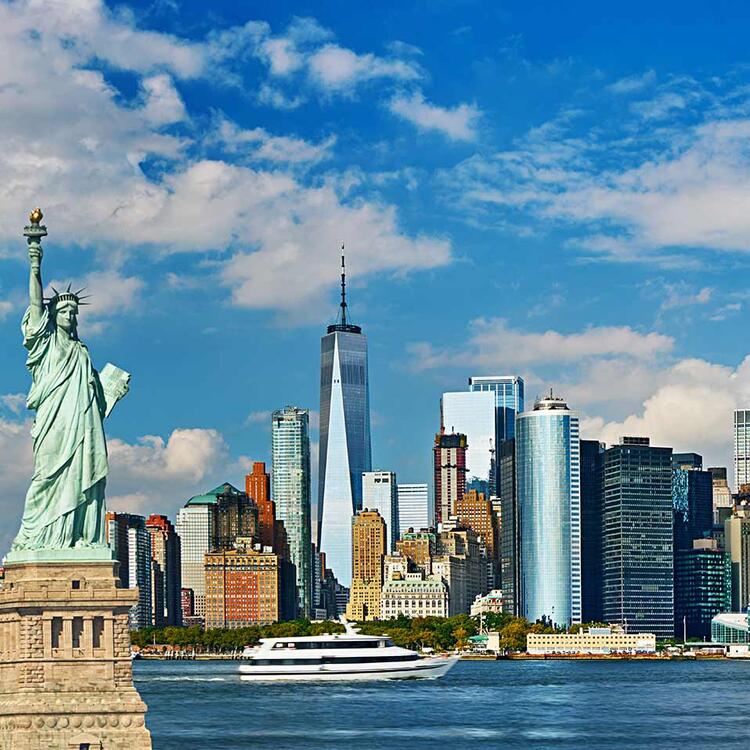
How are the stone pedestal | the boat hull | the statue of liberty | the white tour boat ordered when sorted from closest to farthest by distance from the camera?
the stone pedestal
the statue of liberty
the boat hull
the white tour boat

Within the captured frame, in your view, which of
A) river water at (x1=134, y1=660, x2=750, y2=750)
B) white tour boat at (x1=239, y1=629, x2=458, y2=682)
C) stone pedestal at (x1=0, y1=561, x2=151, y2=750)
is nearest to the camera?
stone pedestal at (x1=0, y1=561, x2=151, y2=750)

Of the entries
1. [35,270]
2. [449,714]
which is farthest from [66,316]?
[449,714]

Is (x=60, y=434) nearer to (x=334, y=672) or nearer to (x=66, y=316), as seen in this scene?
(x=66, y=316)

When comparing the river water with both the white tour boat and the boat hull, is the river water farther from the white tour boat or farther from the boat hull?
the white tour boat

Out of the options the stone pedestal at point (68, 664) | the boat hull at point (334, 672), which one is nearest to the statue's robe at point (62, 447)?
the stone pedestal at point (68, 664)

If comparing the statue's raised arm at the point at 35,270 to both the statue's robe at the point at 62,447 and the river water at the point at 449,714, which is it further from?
the river water at the point at 449,714

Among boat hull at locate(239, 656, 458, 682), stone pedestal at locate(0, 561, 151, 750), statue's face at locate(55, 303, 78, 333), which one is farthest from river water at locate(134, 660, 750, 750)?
statue's face at locate(55, 303, 78, 333)
